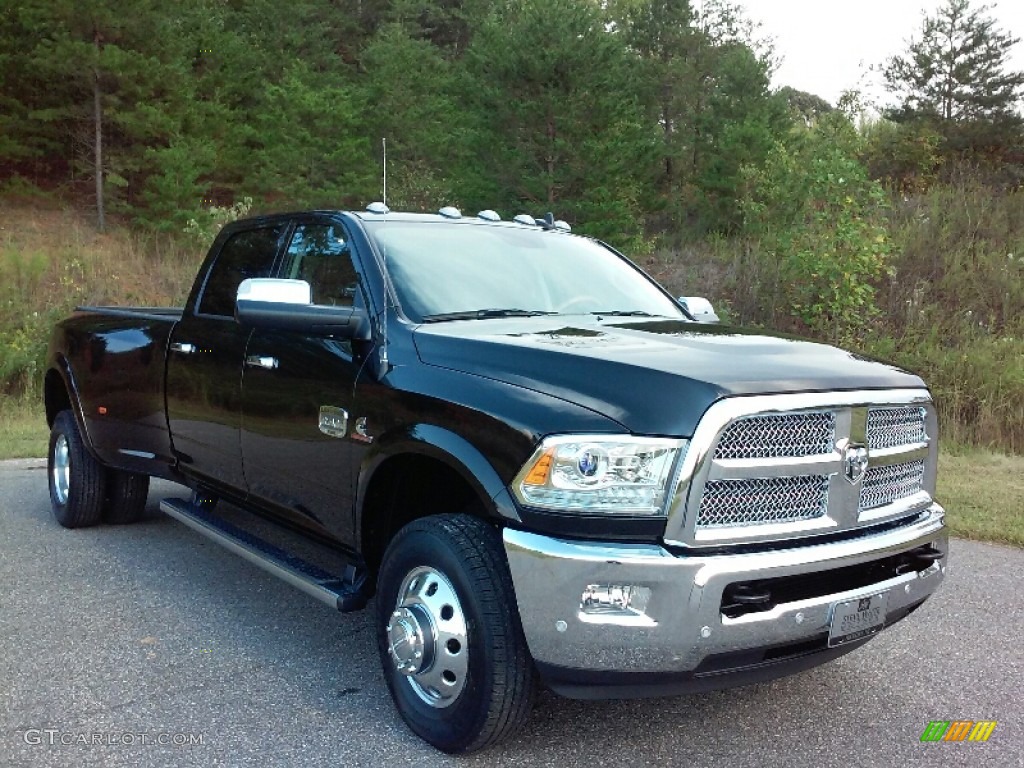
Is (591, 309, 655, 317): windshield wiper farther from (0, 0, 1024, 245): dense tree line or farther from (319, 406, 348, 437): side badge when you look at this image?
(0, 0, 1024, 245): dense tree line

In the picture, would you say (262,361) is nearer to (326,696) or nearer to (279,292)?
(279,292)

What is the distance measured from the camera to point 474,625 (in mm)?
3057

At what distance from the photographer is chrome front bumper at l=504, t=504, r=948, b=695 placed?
2777 mm

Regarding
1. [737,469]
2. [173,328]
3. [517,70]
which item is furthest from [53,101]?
[737,469]

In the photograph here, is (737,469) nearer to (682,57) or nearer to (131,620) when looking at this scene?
(131,620)

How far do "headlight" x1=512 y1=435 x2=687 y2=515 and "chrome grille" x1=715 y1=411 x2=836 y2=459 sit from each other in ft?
0.60

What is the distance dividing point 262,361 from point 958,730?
3182 millimetres

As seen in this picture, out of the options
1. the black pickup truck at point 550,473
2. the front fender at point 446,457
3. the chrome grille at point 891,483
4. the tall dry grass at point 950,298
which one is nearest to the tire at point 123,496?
the black pickup truck at point 550,473

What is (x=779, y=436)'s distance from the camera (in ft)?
9.82

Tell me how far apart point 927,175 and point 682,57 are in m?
12.6

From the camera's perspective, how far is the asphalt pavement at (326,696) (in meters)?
3.30

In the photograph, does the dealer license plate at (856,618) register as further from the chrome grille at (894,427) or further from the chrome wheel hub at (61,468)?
the chrome wheel hub at (61,468)

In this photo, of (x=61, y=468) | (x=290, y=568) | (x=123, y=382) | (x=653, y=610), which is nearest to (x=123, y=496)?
(x=61, y=468)

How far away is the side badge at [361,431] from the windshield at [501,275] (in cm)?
45
